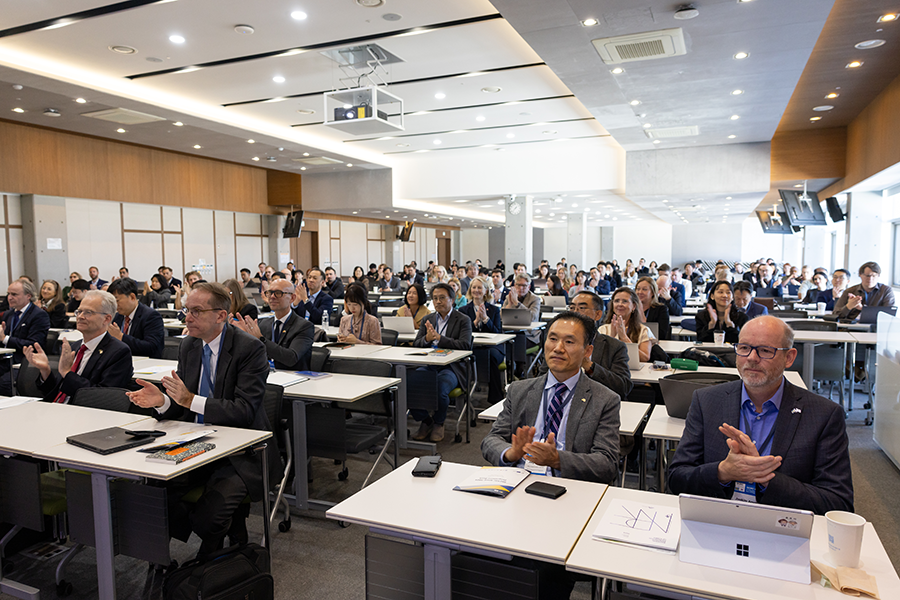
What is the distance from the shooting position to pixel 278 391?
12.4 ft

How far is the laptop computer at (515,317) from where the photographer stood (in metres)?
8.01

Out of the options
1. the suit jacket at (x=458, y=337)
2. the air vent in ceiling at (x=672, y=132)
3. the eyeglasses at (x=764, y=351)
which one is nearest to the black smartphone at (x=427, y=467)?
the eyeglasses at (x=764, y=351)

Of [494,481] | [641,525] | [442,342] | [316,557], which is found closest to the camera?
[641,525]

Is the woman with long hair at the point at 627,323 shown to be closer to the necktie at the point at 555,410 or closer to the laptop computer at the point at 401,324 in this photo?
the necktie at the point at 555,410

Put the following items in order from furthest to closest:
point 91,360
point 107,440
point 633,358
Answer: point 633,358
point 91,360
point 107,440

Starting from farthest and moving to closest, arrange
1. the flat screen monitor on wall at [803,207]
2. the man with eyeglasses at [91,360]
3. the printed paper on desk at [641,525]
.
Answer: the flat screen monitor on wall at [803,207], the man with eyeglasses at [91,360], the printed paper on desk at [641,525]

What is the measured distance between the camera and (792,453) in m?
Result: 2.21

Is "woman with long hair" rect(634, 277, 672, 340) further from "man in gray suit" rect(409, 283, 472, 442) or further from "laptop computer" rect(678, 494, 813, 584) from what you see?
"laptop computer" rect(678, 494, 813, 584)

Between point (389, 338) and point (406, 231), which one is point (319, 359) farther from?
point (406, 231)

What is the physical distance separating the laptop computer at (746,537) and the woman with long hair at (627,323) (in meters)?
3.07

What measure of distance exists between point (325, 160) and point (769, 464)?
14267 millimetres

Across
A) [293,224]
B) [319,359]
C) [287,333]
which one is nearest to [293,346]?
[287,333]

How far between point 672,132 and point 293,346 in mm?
8982

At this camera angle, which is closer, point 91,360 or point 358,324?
point 91,360
